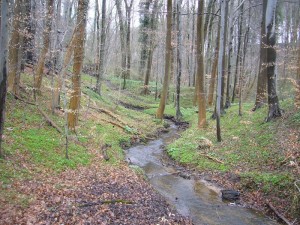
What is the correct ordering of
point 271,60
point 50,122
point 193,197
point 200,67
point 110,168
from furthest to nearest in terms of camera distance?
point 200,67, point 271,60, point 50,122, point 110,168, point 193,197

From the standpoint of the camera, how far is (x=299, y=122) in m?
12.0

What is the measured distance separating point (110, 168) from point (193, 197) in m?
3.25

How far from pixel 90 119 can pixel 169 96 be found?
20088mm

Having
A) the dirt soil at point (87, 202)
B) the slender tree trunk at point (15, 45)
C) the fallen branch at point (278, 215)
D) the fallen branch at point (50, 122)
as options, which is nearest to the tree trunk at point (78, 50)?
the fallen branch at point (50, 122)

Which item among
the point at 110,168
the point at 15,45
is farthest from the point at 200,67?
the point at 15,45

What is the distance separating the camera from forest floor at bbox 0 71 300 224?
6.95 metres

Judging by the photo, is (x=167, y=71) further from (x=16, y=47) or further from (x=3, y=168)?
(x=3, y=168)

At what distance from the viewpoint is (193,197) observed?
961 cm

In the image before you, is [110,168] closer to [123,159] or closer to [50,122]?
[123,159]

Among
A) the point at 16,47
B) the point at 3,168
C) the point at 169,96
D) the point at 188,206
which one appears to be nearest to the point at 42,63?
the point at 16,47

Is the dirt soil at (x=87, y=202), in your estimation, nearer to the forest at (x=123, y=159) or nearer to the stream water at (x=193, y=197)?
the forest at (x=123, y=159)

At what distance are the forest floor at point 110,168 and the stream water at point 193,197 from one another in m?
0.54

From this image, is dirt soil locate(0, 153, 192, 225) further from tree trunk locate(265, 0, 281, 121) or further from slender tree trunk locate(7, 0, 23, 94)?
tree trunk locate(265, 0, 281, 121)

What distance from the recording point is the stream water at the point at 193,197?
8078mm
